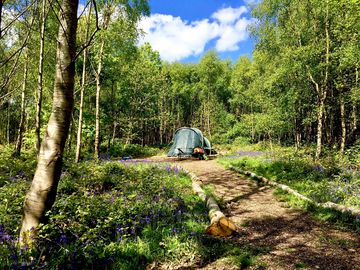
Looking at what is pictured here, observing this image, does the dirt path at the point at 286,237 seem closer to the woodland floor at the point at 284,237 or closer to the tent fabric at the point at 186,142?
the woodland floor at the point at 284,237

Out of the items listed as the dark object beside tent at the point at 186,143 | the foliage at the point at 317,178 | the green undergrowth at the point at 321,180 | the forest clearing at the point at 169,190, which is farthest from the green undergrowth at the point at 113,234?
the dark object beside tent at the point at 186,143

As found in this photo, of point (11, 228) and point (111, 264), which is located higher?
point (11, 228)

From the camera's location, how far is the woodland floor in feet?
16.8

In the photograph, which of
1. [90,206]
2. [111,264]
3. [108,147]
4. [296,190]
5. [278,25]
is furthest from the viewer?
[108,147]

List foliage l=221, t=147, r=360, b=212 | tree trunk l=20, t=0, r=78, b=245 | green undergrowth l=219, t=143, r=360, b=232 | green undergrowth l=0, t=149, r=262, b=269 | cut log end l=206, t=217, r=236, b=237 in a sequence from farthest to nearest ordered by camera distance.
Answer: foliage l=221, t=147, r=360, b=212, green undergrowth l=219, t=143, r=360, b=232, cut log end l=206, t=217, r=236, b=237, green undergrowth l=0, t=149, r=262, b=269, tree trunk l=20, t=0, r=78, b=245

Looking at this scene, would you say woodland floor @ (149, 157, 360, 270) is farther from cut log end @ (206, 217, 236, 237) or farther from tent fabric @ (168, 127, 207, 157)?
tent fabric @ (168, 127, 207, 157)

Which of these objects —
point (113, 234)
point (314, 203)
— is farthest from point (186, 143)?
point (113, 234)

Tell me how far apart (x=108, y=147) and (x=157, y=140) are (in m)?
32.6

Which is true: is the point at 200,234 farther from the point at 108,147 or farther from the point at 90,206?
the point at 108,147

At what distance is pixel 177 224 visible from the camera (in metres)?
6.43

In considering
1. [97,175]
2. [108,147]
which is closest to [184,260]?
[97,175]

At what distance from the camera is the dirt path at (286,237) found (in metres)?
5.20

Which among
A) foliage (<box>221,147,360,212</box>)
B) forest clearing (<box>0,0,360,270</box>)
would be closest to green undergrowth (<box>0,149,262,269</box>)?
forest clearing (<box>0,0,360,270</box>)

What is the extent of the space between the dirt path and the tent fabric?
43.9 ft
